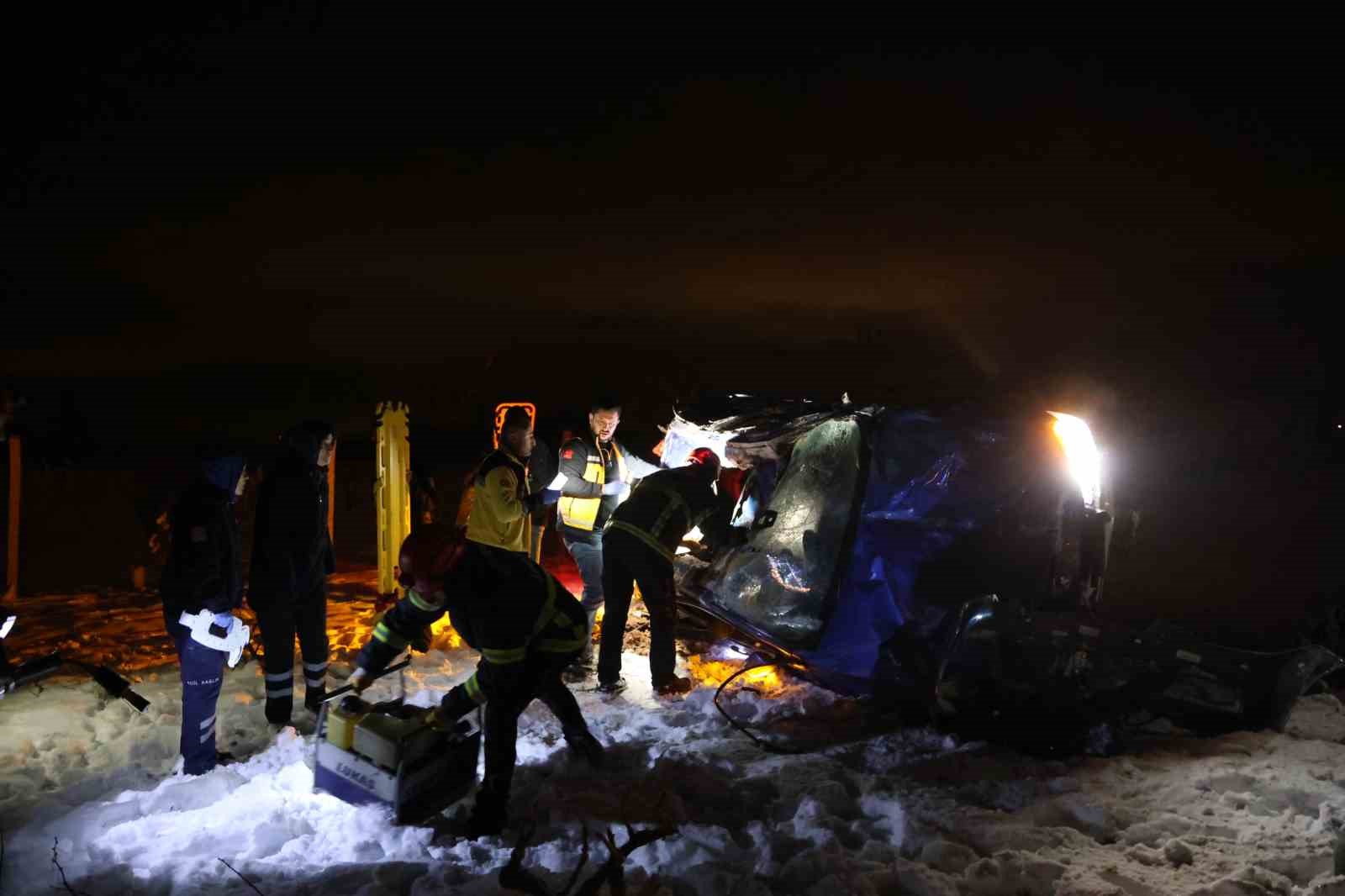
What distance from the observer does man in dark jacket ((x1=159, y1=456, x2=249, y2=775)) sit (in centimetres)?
402

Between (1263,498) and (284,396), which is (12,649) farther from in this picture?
(284,396)

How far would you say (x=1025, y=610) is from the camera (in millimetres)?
4328

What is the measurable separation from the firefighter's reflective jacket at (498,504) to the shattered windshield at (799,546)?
1411mm

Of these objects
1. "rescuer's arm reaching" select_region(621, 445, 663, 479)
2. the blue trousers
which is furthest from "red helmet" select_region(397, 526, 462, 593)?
"rescuer's arm reaching" select_region(621, 445, 663, 479)

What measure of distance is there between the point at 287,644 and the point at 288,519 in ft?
2.36

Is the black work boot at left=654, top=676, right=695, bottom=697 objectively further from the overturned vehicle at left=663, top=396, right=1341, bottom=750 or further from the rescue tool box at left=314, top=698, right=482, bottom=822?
the rescue tool box at left=314, top=698, right=482, bottom=822

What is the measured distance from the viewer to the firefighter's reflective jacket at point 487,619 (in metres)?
3.62

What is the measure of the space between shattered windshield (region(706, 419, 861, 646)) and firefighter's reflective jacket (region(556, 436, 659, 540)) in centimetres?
111

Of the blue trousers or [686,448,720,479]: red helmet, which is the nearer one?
[686,448,720,479]: red helmet

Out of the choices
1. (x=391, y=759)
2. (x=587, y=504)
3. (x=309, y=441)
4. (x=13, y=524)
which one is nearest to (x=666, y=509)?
(x=587, y=504)

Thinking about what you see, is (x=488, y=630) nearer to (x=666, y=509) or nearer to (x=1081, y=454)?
(x=666, y=509)

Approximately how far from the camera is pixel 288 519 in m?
4.68

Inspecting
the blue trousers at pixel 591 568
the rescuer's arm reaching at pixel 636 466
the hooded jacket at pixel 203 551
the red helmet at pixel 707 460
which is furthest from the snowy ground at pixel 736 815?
the rescuer's arm reaching at pixel 636 466

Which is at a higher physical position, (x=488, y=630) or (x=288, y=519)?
(x=288, y=519)
